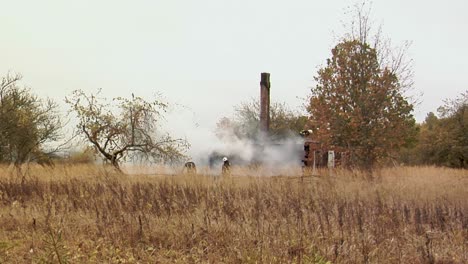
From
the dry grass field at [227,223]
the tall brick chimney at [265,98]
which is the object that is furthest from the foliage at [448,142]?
the dry grass field at [227,223]

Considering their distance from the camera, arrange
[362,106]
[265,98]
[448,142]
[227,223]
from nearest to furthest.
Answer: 1. [227,223]
2. [362,106]
3. [265,98]
4. [448,142]

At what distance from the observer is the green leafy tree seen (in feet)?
56.7

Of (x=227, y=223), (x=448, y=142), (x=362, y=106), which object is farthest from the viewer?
(x=448, y=142)

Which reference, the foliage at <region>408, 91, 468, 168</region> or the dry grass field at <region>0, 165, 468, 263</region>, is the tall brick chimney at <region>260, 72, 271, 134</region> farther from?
the foliage at <region>408, 91, 468, 168</region>

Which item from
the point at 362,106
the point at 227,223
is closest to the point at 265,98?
the point at 362,106

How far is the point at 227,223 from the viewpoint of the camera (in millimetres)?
7203

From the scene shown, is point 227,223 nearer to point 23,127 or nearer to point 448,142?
point 23,127

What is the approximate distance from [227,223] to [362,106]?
38.0ft

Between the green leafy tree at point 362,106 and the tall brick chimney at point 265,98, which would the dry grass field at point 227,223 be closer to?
the green leafy tree at point 362,106

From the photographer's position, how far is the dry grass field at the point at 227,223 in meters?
5.90

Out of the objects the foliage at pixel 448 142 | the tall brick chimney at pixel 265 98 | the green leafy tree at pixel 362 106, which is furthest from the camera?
the foliage at pixel 448 142

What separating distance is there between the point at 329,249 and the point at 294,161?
60.0ft

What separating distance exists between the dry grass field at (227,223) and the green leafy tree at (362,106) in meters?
5.78

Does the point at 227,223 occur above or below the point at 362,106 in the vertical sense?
below
